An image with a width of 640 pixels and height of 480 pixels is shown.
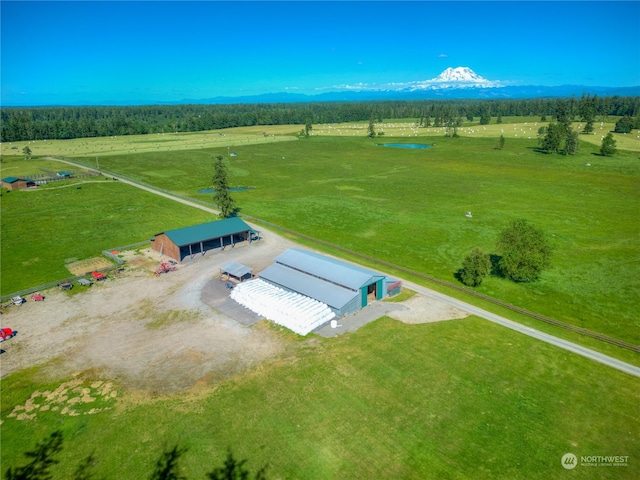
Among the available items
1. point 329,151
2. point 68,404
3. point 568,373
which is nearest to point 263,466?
point 68,404

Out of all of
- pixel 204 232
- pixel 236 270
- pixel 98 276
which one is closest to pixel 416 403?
pixel 236 270

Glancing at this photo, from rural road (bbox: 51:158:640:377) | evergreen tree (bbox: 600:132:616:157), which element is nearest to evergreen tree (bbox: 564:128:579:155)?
evergreen tree (bbox: 600:132:616:157)

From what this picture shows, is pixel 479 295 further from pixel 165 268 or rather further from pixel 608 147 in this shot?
pixel 608 147

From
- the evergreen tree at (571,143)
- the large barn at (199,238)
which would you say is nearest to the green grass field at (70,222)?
the large barn at (199,238)

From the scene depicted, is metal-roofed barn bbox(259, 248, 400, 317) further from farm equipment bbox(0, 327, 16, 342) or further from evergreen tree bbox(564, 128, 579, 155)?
evergreen tree bbox(564, 128, 579, 155)

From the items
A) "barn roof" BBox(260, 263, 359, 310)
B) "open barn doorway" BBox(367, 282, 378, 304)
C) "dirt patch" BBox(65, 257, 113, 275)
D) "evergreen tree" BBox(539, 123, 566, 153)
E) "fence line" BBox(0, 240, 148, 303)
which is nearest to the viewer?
"barn roof" BBox(260, 263, 359, 310)
